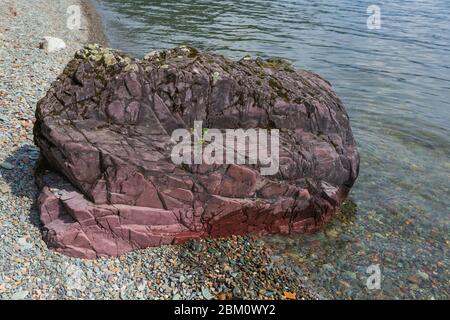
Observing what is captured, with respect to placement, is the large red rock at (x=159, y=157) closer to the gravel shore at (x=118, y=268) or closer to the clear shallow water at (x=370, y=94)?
the gravel shore at (x=118, y=268)

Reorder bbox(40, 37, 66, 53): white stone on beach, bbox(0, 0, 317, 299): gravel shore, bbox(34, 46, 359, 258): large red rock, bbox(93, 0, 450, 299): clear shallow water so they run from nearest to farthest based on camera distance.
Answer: bbox(0, 0, 317, 299): gravel shore
bbox(34, 46, 359, 258): large red rock
bbox(93, 0, 450, 299): clear shallow water
bbox(40, 37, 66, 53): white stone on beach

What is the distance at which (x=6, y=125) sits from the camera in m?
12.3

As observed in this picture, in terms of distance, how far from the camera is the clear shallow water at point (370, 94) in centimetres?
978

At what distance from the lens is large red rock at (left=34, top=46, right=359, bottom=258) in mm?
8766

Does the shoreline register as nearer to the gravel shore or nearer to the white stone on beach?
the white stone on beach

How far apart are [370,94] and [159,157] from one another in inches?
644

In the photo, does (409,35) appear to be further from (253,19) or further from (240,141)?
(240,141)

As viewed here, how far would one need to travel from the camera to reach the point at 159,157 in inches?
356

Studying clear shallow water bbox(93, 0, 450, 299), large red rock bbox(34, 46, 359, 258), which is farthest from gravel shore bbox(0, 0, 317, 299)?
clear shallow water bbox(93, 0, 450, 299)

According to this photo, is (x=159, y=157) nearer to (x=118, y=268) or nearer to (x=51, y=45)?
(x=118, y=268)

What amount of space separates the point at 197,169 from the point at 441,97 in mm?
18163

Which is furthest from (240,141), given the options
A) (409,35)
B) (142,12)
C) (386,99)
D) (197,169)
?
(142,12)

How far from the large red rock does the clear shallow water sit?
148 centimetres
